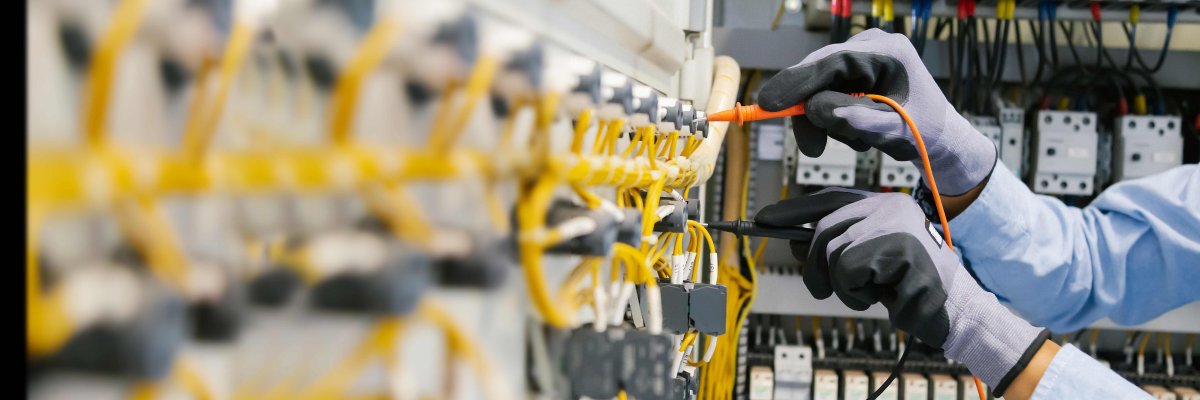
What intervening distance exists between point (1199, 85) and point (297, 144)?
6.43 ft

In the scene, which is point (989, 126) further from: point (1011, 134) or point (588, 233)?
point (588, 233)

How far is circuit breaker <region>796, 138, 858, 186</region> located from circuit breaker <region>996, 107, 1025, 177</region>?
0.31 metres

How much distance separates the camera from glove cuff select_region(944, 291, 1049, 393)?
2.72 feet

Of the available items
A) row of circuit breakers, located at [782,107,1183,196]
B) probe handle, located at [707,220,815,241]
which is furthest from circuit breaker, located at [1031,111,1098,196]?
probe handle, located at [707,220,815,241]

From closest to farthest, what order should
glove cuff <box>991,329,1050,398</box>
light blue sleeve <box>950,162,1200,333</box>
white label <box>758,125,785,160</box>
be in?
1. glove cuff <box>991,329,1050,398</box>
2. light blue sleeve <box>950,162,1200,333</box>
3. white label <box>758,125,785,160</box>

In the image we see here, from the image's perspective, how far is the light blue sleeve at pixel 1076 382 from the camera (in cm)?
82

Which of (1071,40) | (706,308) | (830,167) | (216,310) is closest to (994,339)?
(706,308)

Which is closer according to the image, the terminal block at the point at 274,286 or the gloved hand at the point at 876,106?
the terminal block at the point at 274,286

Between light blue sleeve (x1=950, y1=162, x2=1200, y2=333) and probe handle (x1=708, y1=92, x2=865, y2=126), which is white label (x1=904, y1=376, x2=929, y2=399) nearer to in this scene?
light blue sleeve (x1=950, y1=162, x2=1200, y2=333)

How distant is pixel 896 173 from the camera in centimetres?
155

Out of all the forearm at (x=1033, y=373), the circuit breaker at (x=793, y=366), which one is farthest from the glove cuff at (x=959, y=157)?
the circuit breaker at (x=793, y=366)

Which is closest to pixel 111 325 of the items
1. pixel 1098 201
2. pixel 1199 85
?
pixel 1098 201

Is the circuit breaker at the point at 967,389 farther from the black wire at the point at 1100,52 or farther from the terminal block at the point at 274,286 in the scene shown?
the terminal block at the point at 274,286

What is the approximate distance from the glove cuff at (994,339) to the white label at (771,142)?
2.63ft
